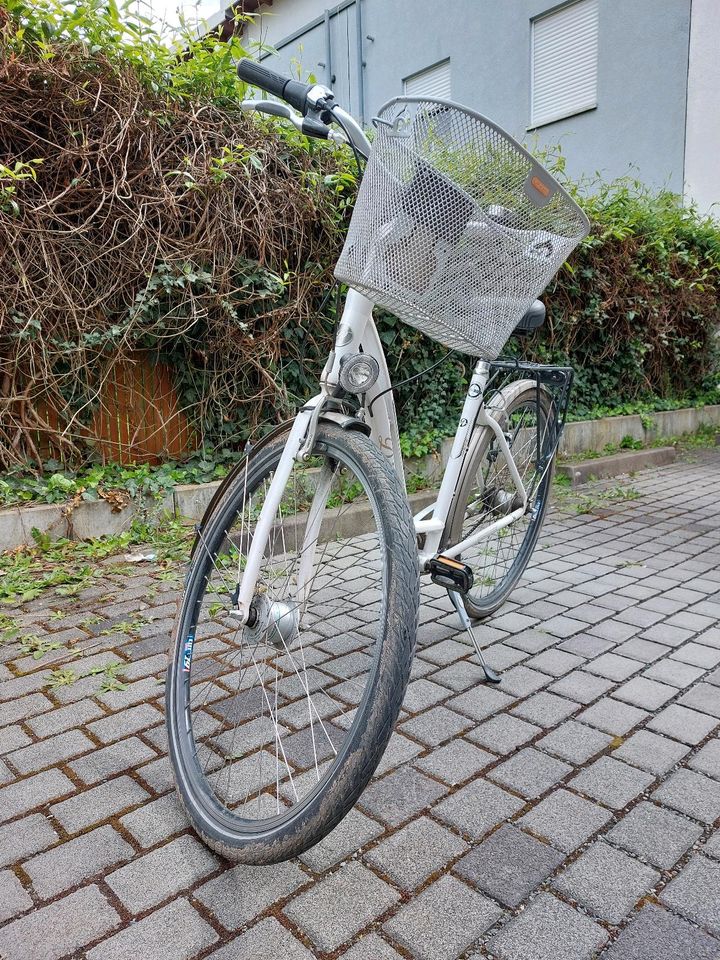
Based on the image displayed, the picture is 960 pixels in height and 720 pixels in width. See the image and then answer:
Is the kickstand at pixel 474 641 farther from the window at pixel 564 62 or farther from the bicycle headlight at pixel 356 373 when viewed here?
the window at pixel 564 62

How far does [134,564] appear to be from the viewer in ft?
11.5

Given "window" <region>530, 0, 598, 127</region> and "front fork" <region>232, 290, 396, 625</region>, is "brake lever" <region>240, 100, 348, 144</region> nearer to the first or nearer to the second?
"front fork" <region>232, 290, 396, 625</region>

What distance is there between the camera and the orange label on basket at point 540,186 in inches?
62.8

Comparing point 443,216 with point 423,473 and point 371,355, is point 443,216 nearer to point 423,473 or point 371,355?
point 371,355

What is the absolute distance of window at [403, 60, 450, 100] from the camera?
11702 mm

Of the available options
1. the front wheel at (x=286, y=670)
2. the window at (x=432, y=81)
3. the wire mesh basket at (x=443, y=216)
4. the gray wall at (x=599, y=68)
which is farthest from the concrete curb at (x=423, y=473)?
the window at (x=432, y=81)

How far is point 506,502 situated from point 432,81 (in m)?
11.5

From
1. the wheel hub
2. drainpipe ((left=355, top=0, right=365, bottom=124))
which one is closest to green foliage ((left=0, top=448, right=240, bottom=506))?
the wheel hub

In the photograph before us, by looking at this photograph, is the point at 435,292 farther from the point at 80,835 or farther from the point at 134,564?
the point at 134,564

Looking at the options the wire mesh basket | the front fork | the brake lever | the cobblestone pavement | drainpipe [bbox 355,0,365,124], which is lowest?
the cobblestone pavement

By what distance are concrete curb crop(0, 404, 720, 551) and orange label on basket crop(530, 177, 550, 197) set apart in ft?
8.75

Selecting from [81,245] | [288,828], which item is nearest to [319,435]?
[288,828]

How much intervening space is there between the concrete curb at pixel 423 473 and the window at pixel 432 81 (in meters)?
7.35

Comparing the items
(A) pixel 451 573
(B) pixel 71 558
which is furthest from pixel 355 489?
(B) pixel 71 558
